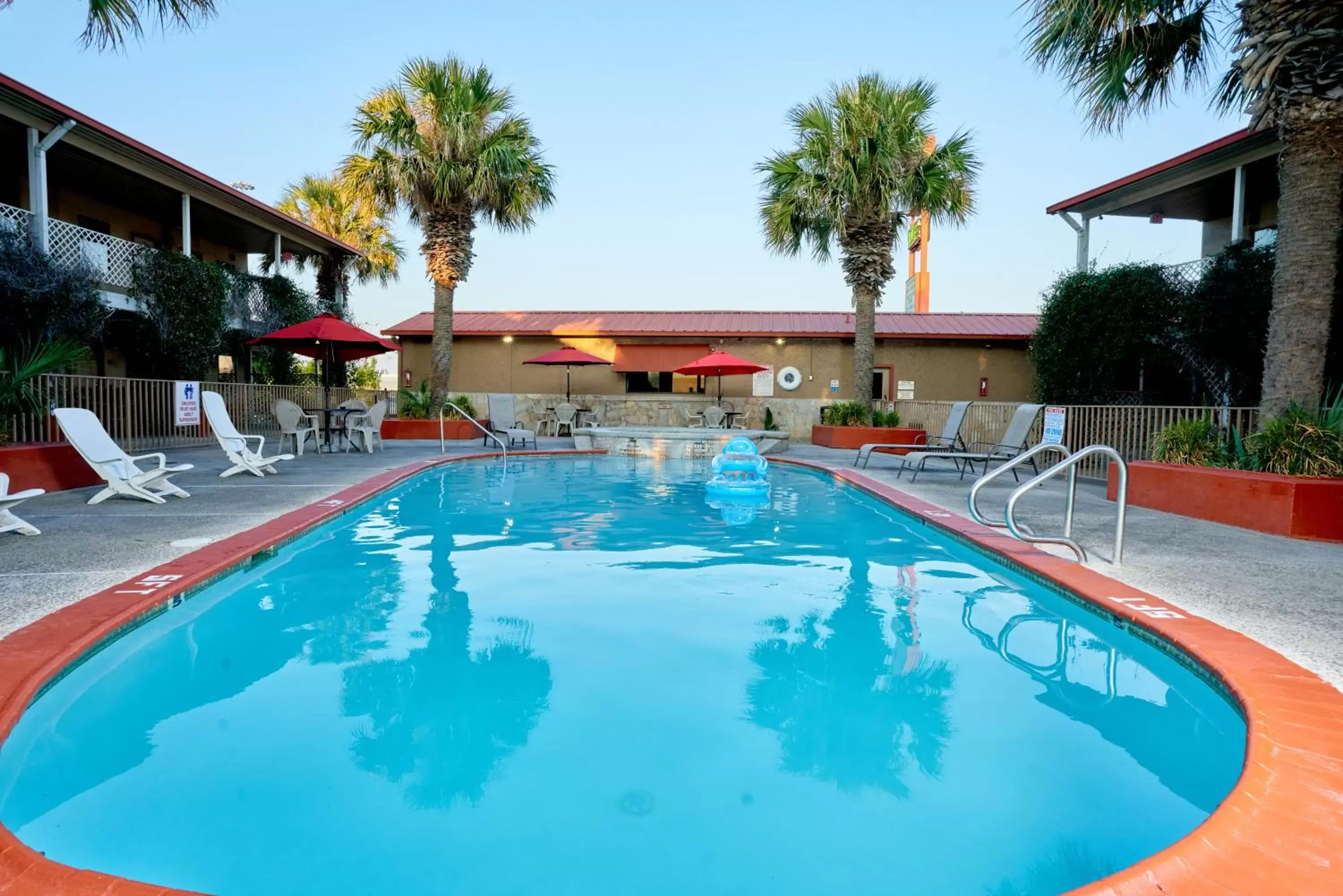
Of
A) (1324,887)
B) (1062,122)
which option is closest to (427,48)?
(1062,122)

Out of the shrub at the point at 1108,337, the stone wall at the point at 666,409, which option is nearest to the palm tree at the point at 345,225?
the stone wall at the point at 666,409

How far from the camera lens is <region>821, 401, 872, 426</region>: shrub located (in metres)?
17.4

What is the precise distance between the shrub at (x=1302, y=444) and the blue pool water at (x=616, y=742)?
150 inches

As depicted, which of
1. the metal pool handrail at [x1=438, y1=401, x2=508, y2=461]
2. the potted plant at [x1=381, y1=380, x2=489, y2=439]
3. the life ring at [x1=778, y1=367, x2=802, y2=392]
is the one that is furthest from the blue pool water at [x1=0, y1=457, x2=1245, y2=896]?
the life ring at [x1=778, y1=367, x2=802, y2=392]

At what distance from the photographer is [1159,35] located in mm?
9047

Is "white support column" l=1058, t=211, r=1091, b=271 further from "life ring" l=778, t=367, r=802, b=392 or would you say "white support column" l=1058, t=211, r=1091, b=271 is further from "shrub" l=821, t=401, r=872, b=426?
"life ring" l=778, t=367, r=802, b=392

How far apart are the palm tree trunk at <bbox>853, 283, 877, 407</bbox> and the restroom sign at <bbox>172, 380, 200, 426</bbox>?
12925mm

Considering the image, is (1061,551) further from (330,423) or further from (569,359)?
(569,359)

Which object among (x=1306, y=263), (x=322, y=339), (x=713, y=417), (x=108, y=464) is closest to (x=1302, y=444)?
(x=1306, y=263)

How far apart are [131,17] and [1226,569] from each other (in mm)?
12326

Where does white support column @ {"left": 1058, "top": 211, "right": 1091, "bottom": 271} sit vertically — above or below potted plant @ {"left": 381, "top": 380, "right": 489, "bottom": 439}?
above

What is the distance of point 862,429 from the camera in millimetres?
16875

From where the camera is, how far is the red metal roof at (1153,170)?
43.4ft

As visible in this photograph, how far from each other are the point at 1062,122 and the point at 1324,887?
410 inches
